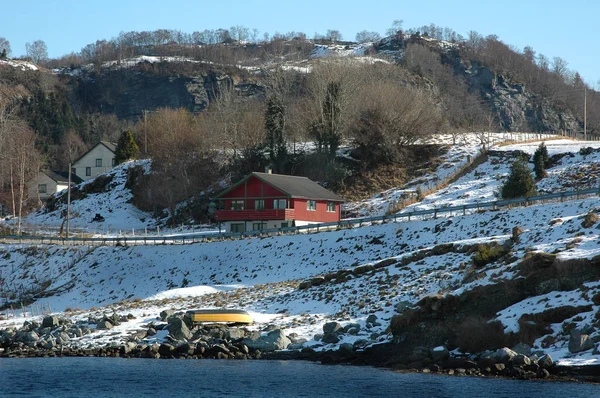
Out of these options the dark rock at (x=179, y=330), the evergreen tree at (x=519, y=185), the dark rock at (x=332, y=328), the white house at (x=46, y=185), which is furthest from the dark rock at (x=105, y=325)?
the white house at (x=46, y=185)

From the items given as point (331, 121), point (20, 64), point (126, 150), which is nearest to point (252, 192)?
point (331, 121)

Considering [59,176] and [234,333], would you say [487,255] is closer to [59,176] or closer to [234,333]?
[234,333]

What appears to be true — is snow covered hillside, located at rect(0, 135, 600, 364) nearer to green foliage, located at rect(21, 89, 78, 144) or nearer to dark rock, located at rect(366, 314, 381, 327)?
dark rock, located at rect(366, 314, 381, 327)

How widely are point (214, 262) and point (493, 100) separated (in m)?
132

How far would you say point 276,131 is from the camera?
92438 millimetres

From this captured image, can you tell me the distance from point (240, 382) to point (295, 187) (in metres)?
42.6

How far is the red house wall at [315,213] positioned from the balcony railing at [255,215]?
39.2 inches

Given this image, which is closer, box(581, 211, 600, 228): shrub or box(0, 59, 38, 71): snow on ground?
box(581, 211, 600, 228): shrub

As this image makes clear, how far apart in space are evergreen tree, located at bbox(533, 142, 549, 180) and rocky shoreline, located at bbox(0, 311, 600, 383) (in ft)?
143

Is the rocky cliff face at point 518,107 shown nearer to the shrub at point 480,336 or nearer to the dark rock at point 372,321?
the dark rock at point 372,321

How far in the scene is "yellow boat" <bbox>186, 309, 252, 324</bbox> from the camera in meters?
43.2

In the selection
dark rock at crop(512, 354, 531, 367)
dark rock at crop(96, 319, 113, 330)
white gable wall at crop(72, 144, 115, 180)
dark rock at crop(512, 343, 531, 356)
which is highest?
white gable wall at crop(72, 144, 115, 180)

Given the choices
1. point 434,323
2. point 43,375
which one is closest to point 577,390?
point 434,323

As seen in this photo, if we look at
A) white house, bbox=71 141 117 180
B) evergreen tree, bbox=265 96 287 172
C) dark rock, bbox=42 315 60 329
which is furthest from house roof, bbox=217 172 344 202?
white house, bbox=71 141 117 180
